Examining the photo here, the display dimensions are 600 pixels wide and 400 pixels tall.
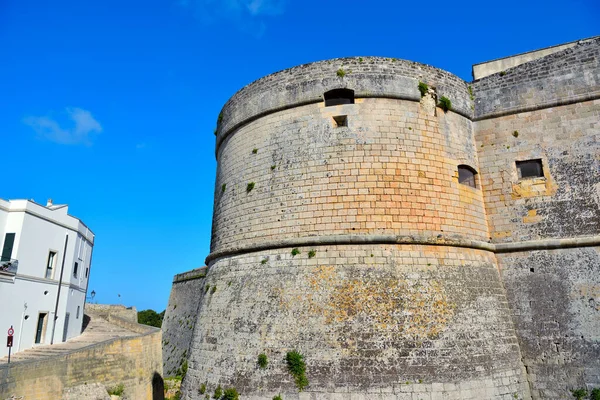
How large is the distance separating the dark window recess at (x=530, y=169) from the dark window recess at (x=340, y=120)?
13.3ft

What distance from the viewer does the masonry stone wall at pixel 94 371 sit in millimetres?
8039

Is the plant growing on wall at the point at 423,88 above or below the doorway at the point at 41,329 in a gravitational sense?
above

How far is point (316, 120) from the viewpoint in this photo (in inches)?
333

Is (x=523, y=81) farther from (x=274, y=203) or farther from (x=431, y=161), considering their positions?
(x=274, y=203)

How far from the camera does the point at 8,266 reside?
38.9 ft

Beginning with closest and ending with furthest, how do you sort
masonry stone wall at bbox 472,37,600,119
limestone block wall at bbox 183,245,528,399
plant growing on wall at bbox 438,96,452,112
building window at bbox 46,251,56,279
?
limestone block wall at bbox 183,245,528,399 < masonry stone wall at bbox 472,37,600,119 < plant growing on wall at bbox 438,96,452,112 < building window at bbox 46,251,56,279

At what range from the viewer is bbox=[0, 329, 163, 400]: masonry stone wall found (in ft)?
26.4

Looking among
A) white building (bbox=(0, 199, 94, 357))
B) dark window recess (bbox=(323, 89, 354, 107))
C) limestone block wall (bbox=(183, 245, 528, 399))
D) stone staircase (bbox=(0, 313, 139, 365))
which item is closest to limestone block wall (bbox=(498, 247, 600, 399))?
limestone block wall (bbox=(183, 245, 528, 399))

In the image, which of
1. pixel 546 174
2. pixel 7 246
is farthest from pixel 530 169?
pixel 7 246

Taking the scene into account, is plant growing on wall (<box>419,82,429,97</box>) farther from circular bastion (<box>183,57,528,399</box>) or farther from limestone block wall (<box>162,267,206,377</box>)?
limestone block wall (<box>162,267,206,377</box>)

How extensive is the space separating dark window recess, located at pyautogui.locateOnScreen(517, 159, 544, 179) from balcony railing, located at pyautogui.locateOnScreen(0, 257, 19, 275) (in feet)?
46.7

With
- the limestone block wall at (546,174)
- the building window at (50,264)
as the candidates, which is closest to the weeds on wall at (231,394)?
the limestone block wall at (546,174)

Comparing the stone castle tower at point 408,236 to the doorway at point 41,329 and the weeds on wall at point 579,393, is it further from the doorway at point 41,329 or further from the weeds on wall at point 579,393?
the doorway at point 41,329

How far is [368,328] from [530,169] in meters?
5.25
